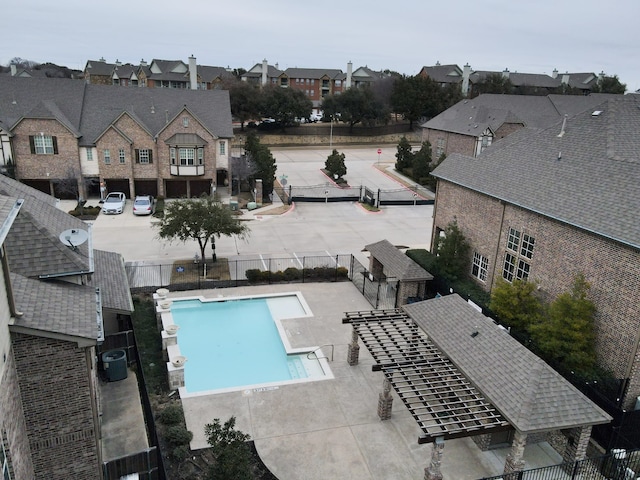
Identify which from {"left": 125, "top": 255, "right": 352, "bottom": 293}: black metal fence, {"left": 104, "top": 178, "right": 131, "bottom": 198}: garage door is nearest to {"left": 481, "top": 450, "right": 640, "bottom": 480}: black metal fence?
{"left": 125, "top": 255, "right": 352, "bottom": 293}: black metal fence

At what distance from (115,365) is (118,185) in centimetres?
3012

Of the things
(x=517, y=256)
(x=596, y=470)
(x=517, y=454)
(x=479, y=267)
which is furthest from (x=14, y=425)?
(x=479, y=267)

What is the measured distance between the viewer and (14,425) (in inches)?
385

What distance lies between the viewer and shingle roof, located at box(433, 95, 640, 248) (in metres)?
17.7

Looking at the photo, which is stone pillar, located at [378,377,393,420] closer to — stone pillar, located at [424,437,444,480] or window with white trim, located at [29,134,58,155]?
stone pillar, located at [424,437,444,480]

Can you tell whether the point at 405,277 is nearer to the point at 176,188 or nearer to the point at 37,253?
the point at 37,253

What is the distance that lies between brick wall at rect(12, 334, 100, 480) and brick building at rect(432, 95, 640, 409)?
1609 centimetres

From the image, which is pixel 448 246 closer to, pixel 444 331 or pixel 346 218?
pixel 444 331

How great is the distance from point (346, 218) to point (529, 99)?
37557 mm

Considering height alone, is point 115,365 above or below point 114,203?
below

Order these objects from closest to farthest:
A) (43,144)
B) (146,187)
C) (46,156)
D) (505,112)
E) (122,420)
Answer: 1. (122,420)
2. (43,144)
3. (46,156)
4. (146,187)
5. (505,112)

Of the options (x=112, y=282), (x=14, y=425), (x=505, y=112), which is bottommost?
(x=112, y=282)

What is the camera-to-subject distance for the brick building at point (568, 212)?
1647 centimetres

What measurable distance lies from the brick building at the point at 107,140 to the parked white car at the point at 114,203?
1.96m
